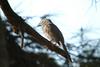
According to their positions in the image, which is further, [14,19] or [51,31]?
[51,31]

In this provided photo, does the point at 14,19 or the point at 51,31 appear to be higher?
the point at 14,19

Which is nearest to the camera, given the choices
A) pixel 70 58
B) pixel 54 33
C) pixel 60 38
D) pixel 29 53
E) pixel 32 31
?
pixel 29 53

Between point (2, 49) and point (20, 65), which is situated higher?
point (2, 49)

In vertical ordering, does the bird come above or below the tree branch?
below

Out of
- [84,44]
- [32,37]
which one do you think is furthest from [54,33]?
[32,37]

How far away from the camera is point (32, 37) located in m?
3.07

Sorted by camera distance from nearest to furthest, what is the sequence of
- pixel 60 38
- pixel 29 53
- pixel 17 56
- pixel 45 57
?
pixel 17 56 < pixel 45 57 < pixel 29 53 < pixel 60 38

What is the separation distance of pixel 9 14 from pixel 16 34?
285mm

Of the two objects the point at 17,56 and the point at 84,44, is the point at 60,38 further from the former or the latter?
the point at 17,56

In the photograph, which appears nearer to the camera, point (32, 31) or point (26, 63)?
point (26, 63)

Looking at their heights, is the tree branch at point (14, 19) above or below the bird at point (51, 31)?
above

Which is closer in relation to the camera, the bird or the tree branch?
the tree branch

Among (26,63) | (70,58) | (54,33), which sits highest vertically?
→ (26,63)

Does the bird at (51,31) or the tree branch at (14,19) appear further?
the bird at (51,31)
